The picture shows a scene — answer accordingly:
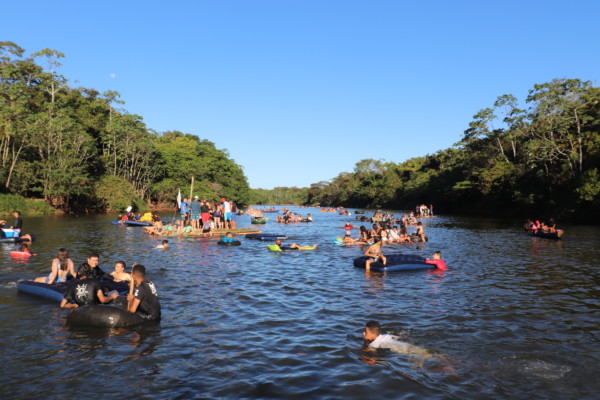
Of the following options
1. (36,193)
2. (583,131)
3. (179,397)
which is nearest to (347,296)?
(179,397)

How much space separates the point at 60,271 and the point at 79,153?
1897 inches

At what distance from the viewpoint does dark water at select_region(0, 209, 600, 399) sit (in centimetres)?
580

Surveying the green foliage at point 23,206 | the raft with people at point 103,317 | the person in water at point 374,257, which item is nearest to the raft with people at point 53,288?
the raft with people at point 103,317

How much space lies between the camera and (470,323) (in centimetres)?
877

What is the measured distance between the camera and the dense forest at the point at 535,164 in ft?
136

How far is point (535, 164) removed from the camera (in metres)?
47.5

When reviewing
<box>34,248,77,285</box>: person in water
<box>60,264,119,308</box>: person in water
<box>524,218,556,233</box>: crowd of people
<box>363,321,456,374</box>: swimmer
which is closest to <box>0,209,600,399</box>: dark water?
<box>363,321,456,374</box>: swimmer

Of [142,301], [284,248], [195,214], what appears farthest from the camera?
[195,214]

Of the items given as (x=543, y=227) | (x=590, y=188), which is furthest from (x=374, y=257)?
(x=590, y=188)

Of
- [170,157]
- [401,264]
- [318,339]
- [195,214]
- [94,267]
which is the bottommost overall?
[318,339]

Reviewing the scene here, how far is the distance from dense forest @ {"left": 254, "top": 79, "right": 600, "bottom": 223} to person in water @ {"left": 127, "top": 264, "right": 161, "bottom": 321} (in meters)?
40.7

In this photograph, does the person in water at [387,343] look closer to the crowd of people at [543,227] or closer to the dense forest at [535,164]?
the crowd of people at [543,227]

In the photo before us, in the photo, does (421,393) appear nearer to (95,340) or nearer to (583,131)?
(95,340)

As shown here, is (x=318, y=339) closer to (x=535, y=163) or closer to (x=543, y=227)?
(x=543, y=227)
